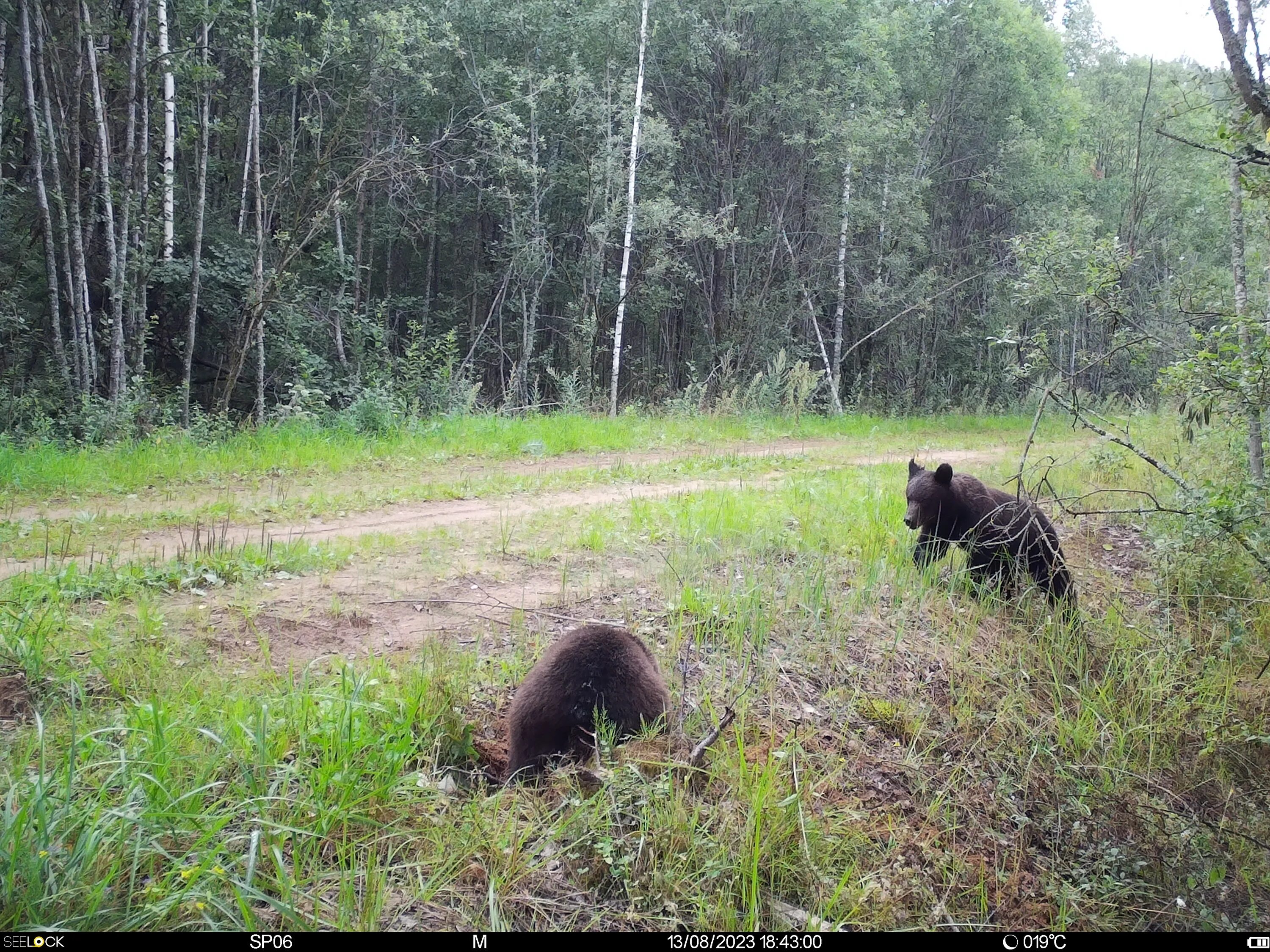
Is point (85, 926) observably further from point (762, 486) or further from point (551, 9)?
point (551, 9)

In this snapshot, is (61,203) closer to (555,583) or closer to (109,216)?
(109,216)

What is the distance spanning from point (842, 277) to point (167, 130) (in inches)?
662

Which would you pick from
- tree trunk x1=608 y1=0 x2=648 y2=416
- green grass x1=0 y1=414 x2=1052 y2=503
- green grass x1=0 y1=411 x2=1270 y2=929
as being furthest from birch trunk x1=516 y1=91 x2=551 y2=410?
green grass x1=0 y1=411 x2=1270 y2=929

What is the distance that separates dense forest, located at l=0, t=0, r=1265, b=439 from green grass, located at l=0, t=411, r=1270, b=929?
8306mm

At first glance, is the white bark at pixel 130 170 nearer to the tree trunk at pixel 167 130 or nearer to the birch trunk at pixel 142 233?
the birch trunk at pixel 142 233

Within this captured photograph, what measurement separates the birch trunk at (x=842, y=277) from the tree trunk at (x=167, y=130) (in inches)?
622

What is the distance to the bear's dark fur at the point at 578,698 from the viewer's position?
11.9 ft

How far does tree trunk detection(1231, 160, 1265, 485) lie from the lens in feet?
20.0

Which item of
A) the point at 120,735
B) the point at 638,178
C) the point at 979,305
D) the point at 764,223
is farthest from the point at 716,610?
the point at 979,305

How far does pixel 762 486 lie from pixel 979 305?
20.8 metres

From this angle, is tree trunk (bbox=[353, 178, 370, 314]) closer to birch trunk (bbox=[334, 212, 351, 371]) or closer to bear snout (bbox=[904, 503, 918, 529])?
birch trunk (bbox=[334, 212, 351, 371])

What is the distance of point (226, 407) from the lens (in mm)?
13055

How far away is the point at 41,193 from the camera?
43.0 ft
